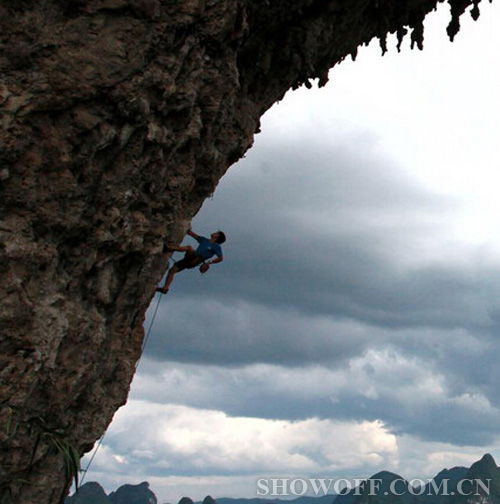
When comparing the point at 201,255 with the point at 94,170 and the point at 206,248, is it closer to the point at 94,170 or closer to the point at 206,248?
the point at 206,248

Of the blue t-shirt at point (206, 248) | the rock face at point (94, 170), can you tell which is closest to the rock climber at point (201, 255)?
the blue t-shirt at point (206, 248)

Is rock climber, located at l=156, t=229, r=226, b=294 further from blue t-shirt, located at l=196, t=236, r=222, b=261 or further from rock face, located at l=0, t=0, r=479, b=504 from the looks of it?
rock face, located at l=0, t=0, r=479, b=504

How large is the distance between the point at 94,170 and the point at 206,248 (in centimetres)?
501

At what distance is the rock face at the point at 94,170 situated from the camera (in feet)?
32.8

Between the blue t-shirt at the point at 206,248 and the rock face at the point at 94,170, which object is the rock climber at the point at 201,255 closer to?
the blue t-shirt at the point at 206,248

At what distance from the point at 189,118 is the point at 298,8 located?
3.97 m

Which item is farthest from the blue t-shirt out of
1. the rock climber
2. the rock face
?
the rock face

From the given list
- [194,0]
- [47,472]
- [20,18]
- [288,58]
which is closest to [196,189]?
[288,58]

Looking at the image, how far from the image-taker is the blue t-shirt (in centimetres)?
1555

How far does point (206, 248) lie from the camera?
15.5m

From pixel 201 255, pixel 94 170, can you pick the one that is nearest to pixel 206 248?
pixel 201 255

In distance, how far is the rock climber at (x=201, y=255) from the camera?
15556 mm

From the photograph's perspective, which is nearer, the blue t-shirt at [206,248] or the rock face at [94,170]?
the rock face at [94,170]

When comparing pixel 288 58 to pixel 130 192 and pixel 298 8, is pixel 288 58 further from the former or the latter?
pixel 130 192
